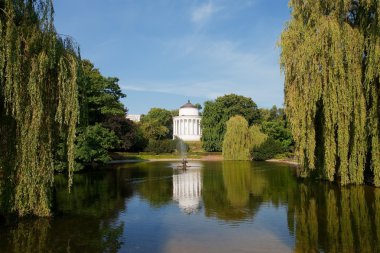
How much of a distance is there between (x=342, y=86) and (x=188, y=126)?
71.6 m

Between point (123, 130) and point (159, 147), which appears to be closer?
point (123, 130)

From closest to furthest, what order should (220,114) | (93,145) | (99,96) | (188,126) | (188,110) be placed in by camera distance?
1. (93,145)
2. (99,96)
3. (220,114)
4. (188,126)
5. (188,110)

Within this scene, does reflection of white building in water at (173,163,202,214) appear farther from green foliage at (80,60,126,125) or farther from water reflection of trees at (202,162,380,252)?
green foliage at (80,60,126,125)

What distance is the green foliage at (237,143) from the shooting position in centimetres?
5247

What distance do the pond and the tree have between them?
4288cm

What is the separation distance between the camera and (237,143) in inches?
2071

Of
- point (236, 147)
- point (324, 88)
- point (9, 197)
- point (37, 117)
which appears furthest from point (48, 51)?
point (236, 147)

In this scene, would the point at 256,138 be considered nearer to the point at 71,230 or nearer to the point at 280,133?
the point at 280,133

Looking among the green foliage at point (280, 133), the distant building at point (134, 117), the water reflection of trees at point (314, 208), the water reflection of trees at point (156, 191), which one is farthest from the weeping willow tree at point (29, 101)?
the distant building at point (134, 117)

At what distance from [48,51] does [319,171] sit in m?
17.7

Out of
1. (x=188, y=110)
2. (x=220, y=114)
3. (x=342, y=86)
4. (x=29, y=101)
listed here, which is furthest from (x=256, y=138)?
(x=29, y=101)

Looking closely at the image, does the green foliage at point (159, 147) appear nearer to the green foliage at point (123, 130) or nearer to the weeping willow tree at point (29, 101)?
the green foliage at point (123, 130)

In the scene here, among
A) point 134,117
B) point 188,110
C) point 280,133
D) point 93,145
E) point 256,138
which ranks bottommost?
point 93,145

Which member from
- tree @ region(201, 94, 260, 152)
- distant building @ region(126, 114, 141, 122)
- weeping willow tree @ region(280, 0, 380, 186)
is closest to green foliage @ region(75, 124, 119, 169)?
weeping willow tree @ region(280, 0, 380, 186)
